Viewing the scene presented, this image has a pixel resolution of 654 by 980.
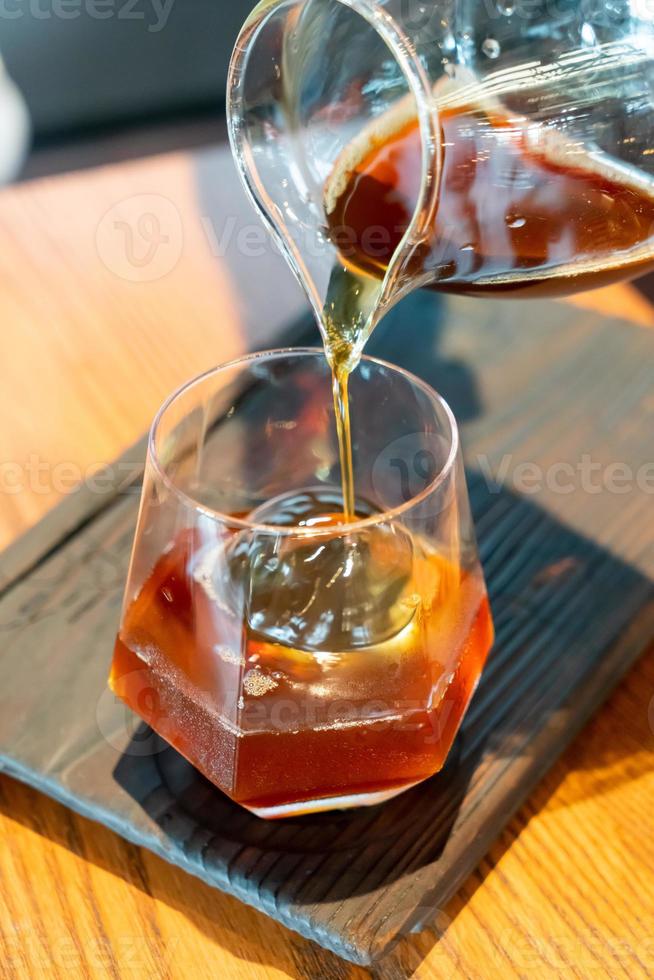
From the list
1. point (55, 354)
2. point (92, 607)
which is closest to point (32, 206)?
point (55, 354)

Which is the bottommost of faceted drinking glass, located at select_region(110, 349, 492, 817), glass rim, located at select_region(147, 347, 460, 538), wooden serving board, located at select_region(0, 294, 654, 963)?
wooden serving board, located at select_region(0, 294, 654, 963)

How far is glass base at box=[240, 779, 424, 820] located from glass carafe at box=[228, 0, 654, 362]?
206mm

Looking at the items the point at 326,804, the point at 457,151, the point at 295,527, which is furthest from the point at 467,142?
the point at 326,804

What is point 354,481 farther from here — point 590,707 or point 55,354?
point 55,354

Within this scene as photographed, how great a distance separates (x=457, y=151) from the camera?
52 cm

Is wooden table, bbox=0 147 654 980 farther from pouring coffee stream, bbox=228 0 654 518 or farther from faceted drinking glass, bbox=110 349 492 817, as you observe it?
pouring coffee stream, bbox=228 0 654 518

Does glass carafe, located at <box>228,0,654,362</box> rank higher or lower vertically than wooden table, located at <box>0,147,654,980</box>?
higher

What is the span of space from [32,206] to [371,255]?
1.68 ft

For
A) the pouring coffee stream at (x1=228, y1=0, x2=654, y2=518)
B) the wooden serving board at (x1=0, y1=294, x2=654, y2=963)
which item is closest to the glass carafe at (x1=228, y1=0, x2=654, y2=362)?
the pouring coffee stream at (x1=228, y1=0, x2=654, y2=518)

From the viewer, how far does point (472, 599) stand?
0.53 meters

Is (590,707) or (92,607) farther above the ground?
(92,607)

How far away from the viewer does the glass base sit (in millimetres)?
507

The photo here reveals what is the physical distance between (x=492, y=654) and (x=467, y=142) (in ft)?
0.87

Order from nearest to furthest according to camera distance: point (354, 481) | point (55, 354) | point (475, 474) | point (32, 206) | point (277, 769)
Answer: point (277, 769)
point (354, 481)
point (475, 474)
point (55, 354)
point (32, 206)
